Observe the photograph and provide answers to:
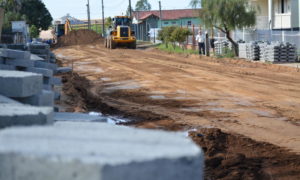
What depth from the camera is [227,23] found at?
35031 mm

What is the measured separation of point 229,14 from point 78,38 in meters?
35.3

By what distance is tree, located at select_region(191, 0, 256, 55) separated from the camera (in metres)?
34.5

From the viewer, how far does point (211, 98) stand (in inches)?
616

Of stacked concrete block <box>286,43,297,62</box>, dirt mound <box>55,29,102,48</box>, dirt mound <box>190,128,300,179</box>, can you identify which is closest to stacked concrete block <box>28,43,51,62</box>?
dirt mound <box>190,128,300,179</box>

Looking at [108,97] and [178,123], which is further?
[108,97]

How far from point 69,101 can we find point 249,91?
5.96 m

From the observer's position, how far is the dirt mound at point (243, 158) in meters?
7.22

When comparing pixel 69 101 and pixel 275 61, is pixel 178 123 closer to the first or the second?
pixel 69 101

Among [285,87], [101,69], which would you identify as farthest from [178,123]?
[101,69]

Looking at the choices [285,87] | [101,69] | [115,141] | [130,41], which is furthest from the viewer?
[130,41]

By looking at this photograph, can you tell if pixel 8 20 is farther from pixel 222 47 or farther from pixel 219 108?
pixel 219 108

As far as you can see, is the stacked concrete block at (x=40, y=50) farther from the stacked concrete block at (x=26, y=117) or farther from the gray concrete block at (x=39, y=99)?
the stacked concrete block at (x=26, y=117)

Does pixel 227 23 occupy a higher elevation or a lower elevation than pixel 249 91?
higher

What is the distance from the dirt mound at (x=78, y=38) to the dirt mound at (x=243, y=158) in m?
55.9
